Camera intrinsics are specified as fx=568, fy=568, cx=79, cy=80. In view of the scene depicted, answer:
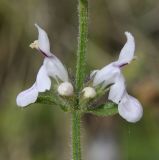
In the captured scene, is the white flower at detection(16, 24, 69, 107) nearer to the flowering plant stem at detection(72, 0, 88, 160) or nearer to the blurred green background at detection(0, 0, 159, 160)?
the flowering plant stem at detection(72, 0, 88, 160)

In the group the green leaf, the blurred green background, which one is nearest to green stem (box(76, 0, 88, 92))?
the green leaf

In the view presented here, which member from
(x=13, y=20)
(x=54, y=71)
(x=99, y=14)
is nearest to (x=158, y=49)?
(x=99, y=14)

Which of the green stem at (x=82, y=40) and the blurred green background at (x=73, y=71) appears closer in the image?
the green stem at (x=82, y=40)

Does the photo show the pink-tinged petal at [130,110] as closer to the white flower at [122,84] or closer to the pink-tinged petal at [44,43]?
the white flower at [122,84]

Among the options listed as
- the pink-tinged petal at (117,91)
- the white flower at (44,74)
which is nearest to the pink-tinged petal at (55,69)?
the white flower at (44,74)

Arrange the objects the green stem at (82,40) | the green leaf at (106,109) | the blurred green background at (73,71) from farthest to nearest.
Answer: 1. the blurred green background at (73,71)
2. the green leaf at (106,109)
3. the green stem at (82,40)

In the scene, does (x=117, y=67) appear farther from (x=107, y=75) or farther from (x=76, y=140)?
(x=76, y=140)

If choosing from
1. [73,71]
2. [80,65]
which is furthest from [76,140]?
[73,71]

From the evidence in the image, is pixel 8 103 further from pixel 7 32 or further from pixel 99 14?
Answer: pixel 99 14
